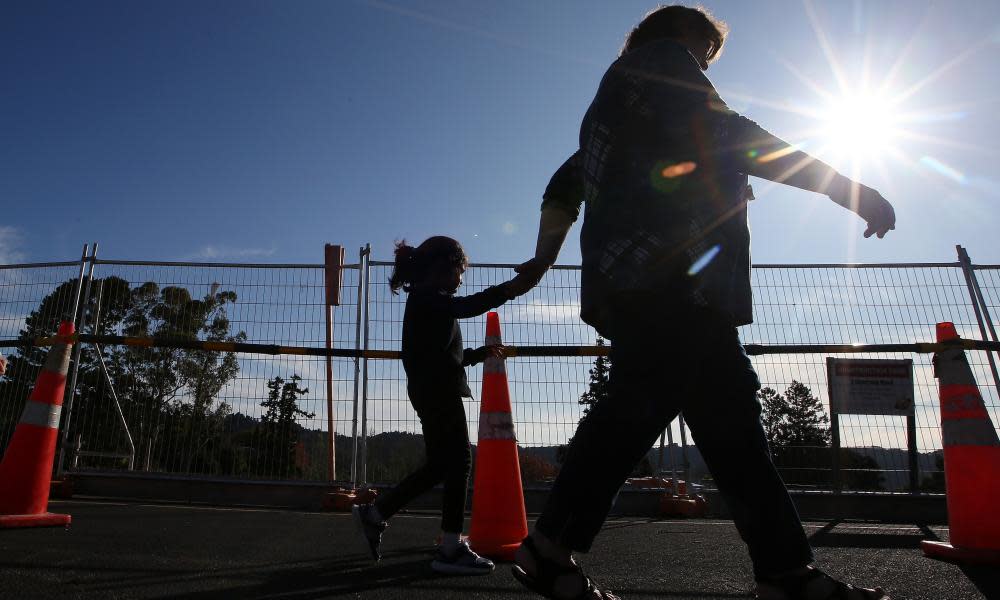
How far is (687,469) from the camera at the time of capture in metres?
6.16

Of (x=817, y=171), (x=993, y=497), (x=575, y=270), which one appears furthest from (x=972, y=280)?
(x=817, y=171)

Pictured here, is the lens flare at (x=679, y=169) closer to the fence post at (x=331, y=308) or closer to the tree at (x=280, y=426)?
the fence post at (x=331, y=308)

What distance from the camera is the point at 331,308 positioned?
6816 millimetres

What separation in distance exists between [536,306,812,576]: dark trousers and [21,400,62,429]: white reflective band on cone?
12.9ft

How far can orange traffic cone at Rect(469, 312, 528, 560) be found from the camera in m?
3.21

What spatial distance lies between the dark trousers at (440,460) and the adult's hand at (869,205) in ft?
6.53

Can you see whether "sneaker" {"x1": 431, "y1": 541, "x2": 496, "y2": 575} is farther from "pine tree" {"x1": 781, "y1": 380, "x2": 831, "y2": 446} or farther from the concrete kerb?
"pine tree" {"x1": 781, "y1": 380, "x2": 831, "y2": 446}

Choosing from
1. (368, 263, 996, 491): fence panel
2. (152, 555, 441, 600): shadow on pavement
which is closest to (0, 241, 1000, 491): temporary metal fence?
(368, 263, 996, 491): fence panel

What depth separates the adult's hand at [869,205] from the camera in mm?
1618

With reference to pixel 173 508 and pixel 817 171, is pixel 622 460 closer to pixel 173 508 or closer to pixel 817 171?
pixel 817 171

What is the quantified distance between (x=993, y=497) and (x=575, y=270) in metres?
4.46

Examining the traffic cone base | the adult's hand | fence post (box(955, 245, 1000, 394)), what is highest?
fence post (box(955, 245, 1000, 394))

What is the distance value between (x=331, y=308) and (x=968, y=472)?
18.2 feet

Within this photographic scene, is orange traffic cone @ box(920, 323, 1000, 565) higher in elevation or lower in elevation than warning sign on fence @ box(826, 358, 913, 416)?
lower
